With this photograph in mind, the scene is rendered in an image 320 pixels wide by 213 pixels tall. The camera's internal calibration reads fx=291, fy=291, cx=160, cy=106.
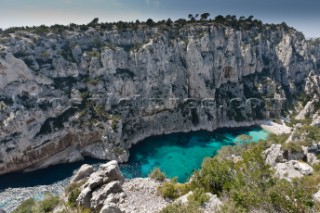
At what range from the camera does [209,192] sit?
89.0ft

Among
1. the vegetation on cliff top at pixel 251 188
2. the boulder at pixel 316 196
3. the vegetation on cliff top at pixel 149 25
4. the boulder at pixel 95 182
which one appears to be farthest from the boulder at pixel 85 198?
the vegetation on cliff top at pixel 149 25

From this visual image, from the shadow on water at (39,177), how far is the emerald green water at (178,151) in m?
10.6

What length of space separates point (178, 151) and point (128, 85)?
21011 mm

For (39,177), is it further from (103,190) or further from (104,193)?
(104,193)

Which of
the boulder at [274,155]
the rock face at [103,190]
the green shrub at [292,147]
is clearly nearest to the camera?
the rock face at [103,190]

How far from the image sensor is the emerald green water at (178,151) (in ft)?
183

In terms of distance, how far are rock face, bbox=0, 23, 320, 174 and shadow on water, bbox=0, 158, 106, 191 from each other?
184cm

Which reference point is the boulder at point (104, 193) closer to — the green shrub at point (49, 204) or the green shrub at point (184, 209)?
the green shrub at point (184, 209)

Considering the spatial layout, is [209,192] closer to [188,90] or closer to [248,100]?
[188,90]

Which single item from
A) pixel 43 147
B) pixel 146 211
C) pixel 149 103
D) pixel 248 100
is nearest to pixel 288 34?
pixel 248 100

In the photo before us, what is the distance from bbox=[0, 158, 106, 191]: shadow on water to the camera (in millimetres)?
50756

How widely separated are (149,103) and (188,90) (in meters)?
14.1

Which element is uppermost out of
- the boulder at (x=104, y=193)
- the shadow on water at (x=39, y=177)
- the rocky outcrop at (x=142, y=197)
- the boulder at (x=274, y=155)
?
the boulder at (x=104, y=193)

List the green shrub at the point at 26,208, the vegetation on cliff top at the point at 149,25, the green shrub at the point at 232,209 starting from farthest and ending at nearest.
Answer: the vegetation on cliff top at the point at 149,25 < the green shrub at the point at 26,208 < the green shrub at the point at 232,209
